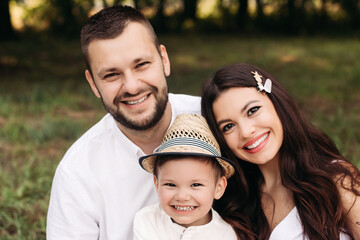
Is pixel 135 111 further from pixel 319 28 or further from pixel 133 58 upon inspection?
pixel 319 28

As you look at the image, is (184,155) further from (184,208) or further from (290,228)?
(290,228)

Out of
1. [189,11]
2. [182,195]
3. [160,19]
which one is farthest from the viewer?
[189,11]

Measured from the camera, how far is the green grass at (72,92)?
165 inches

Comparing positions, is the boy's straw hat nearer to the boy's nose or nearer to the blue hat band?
the blue hat band

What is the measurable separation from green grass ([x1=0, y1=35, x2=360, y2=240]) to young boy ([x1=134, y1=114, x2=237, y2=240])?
1.48 m

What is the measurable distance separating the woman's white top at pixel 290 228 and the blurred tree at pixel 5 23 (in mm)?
11162

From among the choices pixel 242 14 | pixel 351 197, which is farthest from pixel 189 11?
pixel 351 197

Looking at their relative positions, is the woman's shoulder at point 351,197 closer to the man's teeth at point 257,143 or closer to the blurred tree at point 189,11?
the man's teeth at point 257,143

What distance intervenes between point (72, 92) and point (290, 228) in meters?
5.98

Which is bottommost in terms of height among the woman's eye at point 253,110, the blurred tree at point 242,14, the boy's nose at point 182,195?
the boy's nose at point 182,195

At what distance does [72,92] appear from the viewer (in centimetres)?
781

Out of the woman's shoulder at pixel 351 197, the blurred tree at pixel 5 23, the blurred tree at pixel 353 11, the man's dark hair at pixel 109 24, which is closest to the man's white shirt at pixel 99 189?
the man's dark hair at pixel 109 24

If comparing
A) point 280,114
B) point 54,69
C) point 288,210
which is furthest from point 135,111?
point 54,69

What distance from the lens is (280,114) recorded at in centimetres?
260
